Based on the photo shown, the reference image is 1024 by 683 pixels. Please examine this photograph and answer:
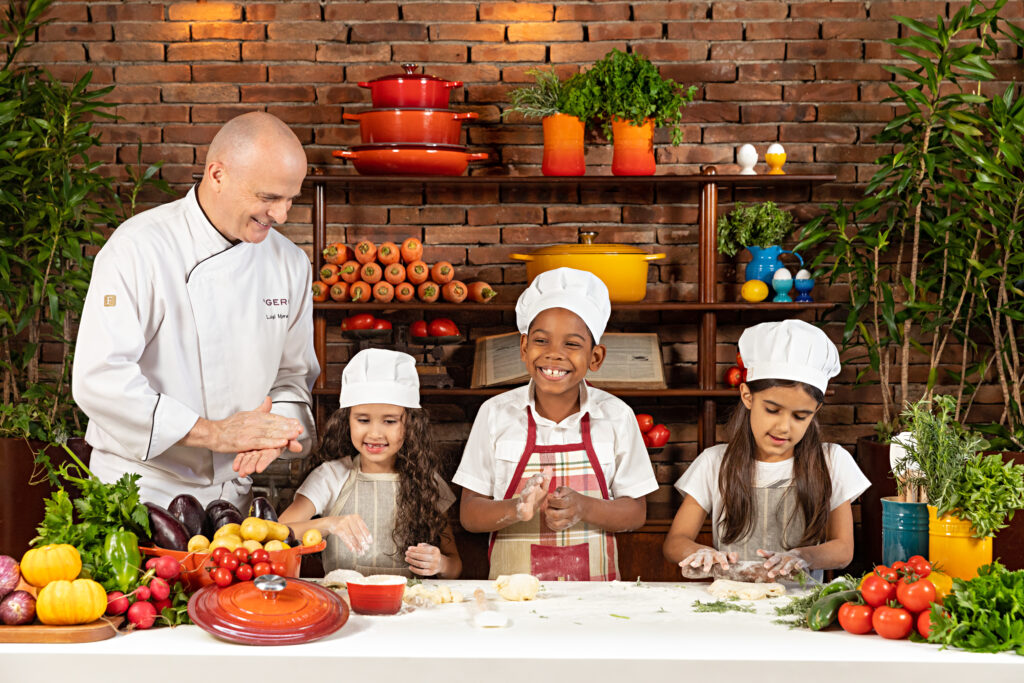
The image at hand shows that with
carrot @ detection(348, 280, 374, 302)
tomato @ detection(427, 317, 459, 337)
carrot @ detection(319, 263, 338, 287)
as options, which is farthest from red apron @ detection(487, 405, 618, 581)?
carrot @ detection(319, 263, 338, 287)

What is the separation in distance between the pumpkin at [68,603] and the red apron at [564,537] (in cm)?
134

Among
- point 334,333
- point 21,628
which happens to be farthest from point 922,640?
point 334,333

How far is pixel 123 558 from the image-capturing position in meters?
1.71

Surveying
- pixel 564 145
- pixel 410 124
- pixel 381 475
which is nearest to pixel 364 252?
pixel 410 124

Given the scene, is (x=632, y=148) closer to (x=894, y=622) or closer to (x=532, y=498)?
(x=532, y=498)

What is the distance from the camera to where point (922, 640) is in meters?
1.65

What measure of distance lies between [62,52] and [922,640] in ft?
13.0

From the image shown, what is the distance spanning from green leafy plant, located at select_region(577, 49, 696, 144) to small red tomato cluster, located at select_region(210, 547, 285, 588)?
233 centimetres

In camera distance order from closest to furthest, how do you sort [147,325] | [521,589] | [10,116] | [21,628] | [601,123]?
[21,628] → [521,589] → [147,325] → [10,116] → [601,123]

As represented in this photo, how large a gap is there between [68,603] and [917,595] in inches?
58.5

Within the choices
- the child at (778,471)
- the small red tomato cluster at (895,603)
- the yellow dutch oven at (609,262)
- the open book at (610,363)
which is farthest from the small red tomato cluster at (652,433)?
the small red tomato cluster at (895,603)

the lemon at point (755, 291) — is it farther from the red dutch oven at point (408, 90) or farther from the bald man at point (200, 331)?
the bald man at point (200, 331)

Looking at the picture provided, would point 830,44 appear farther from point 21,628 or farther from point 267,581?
point 21,628

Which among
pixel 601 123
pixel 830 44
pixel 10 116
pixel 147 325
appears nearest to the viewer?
pixel 147 325
